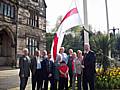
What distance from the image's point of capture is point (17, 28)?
3322cm

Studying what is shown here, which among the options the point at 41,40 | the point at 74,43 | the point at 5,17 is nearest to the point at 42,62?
the point at 5,17

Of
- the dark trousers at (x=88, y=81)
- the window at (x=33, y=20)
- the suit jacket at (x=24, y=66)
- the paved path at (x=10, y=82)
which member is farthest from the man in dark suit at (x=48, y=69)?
the window at (x=33, y=20)

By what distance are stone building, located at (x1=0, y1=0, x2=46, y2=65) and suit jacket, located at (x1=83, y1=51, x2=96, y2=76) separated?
21.1 meters

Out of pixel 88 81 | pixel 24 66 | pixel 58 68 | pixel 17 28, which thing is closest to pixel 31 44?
pixel 17 28

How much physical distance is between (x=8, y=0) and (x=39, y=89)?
21.8 meters

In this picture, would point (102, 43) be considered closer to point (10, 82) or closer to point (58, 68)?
point (58, 68)

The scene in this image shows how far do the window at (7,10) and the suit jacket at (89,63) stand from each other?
21.6 m

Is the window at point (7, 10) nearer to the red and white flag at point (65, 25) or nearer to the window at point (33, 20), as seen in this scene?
the window at point (33, 20)

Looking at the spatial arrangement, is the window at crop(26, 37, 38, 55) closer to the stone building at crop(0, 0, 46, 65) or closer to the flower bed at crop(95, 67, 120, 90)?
the stone building at crop(0, 0, 46, 65)

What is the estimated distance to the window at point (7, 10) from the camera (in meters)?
30.8

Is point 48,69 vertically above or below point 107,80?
above

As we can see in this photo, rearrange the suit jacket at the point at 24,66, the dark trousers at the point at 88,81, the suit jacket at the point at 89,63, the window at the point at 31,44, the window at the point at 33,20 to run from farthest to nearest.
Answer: the window at the point at 33,20 < the window at the point at 31,44 < the suit jacket at the point at 24,66 < the dark trousers at the point at 88,81 < the suit jacket at the point at 89,63

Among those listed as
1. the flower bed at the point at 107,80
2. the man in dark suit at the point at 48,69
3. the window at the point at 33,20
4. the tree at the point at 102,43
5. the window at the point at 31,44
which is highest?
the window at the point at 33,20

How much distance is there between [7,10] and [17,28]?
2656 millimetres
